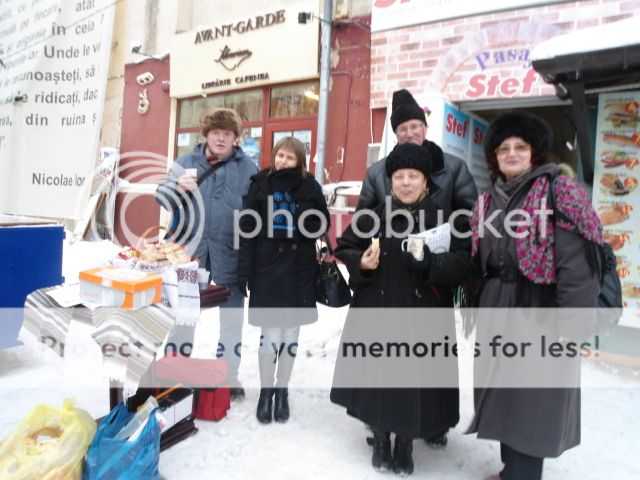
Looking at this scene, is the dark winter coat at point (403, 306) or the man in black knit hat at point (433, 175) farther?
the man in black knit hat at point (433, 175)

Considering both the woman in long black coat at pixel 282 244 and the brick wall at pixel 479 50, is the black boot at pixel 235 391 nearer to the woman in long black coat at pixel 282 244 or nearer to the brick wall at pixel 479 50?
the woman in long black coat at pixel 282 244

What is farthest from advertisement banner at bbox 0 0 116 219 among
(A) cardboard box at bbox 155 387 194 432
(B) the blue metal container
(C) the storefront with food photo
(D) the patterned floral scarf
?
(C) the storefront with food photo

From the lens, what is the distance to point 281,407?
2.95 m

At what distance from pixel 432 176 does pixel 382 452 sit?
143 cm

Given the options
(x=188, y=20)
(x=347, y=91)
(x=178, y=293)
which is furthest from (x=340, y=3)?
(x=178, y=293)

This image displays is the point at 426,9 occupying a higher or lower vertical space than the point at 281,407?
higher

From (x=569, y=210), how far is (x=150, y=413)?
2.00 metres

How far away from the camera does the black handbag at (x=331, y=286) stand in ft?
9.23

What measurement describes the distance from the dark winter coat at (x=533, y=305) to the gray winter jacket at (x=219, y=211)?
5.08ft

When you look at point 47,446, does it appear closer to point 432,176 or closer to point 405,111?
point 432,176

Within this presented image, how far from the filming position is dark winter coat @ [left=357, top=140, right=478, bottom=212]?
254 centimetres

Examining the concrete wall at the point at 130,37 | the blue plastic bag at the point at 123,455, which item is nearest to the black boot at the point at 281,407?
the blue plastic bag at the point at 123,455

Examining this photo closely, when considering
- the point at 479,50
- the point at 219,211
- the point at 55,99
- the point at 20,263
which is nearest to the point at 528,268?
the point at 219,211

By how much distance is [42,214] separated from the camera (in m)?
3.05
